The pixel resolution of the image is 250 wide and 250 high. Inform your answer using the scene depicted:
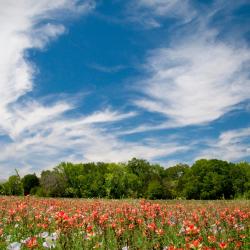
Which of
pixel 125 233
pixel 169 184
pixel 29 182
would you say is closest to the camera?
pixel 125 233

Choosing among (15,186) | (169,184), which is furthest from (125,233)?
(169,184)

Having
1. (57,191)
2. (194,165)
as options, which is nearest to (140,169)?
(194,165)

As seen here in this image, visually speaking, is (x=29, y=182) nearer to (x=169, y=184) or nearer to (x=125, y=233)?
(x=169, y=184)

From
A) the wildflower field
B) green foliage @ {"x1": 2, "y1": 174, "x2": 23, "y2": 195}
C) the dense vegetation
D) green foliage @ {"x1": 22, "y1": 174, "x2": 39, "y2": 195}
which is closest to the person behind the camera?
the wildflower field

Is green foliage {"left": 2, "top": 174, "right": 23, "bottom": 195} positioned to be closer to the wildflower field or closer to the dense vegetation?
the wildflower field

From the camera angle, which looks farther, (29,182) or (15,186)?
(29,182)

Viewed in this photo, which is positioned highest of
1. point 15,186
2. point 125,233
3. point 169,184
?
→ point 169,184

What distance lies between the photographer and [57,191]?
71.8 meters

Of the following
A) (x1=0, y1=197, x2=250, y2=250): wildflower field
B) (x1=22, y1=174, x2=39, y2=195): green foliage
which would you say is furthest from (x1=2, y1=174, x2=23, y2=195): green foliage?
(x1=22, y1=174, x2=39, y2=195): green foliage

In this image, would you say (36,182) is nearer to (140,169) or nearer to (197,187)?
(140,169)

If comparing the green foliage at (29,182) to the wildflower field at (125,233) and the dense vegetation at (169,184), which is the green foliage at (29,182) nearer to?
the dense vegetation at (169,184)

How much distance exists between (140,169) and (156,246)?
98.3 meters

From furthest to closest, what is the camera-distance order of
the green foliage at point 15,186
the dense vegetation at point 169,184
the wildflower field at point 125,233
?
the dense vegetation at point 169,184
the green foliage at point 15,186
the wildflower field at point 125,233

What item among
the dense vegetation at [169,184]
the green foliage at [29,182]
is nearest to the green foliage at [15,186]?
the dense vegetation at [169,184]
